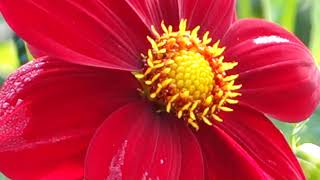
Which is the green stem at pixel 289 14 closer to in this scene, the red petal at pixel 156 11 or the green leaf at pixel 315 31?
the green leaf at pixel 315 31

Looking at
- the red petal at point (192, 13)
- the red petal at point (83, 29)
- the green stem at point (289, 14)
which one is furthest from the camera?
the green stem at point (289, 14)

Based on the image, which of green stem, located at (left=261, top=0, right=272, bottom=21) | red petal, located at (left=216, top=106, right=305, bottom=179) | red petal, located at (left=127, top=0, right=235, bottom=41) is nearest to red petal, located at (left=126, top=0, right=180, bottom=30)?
red petal, located at (left=127, top=0, right=235, bottom=41)

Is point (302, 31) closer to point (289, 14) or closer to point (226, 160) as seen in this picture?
point (289, 14)

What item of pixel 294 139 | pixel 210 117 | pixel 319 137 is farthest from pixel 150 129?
pixel 319 137

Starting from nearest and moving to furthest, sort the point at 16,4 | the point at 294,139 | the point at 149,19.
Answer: the point at 16,4, the point at 149,19, the point at 294,139

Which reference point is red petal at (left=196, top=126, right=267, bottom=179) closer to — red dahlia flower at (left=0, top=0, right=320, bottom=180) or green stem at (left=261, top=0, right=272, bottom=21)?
red dahlia flower at (left=0, top=0, right=320, bottom=180)

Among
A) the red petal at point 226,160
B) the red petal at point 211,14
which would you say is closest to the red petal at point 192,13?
the red petal at point 211,14

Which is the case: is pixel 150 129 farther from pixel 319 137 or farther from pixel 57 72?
pixel 319 137
